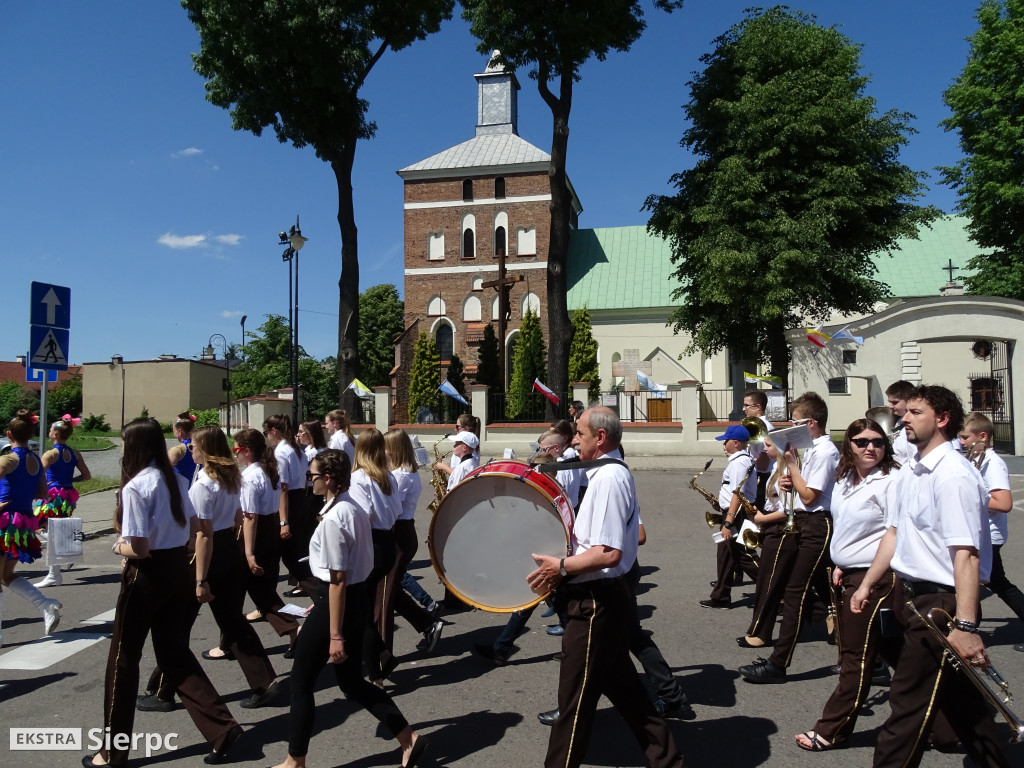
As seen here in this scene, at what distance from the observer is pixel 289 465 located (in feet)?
24.2

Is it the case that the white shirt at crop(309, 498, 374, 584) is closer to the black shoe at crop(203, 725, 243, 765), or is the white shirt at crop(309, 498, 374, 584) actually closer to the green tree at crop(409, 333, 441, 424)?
the black shoe at crop(203, 725, 243, 765)

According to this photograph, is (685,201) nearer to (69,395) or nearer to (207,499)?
(207,499)

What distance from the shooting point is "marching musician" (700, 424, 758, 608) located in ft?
23.4

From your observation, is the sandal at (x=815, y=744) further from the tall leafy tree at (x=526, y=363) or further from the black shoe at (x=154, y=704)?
the tall leafy tree at (x=526, y=363)

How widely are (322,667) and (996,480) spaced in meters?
4.83

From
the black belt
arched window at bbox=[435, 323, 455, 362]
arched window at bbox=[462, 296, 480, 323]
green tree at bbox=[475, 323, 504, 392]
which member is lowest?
the black belt

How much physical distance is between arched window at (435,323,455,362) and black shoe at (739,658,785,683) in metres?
35.0

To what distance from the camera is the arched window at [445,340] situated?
131 ft

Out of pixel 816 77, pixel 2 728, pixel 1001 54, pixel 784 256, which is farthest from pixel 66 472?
pixel 1001 54

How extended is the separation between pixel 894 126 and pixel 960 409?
972 inches

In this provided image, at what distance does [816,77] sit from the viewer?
23688 millimetres

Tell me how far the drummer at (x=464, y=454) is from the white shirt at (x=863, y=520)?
3.42 m

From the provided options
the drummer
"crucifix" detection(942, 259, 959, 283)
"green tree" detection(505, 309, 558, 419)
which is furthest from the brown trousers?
"crucifix" detection(942, 259, 959, 283)

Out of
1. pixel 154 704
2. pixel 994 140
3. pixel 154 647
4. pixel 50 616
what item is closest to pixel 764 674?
pixel 154 647
